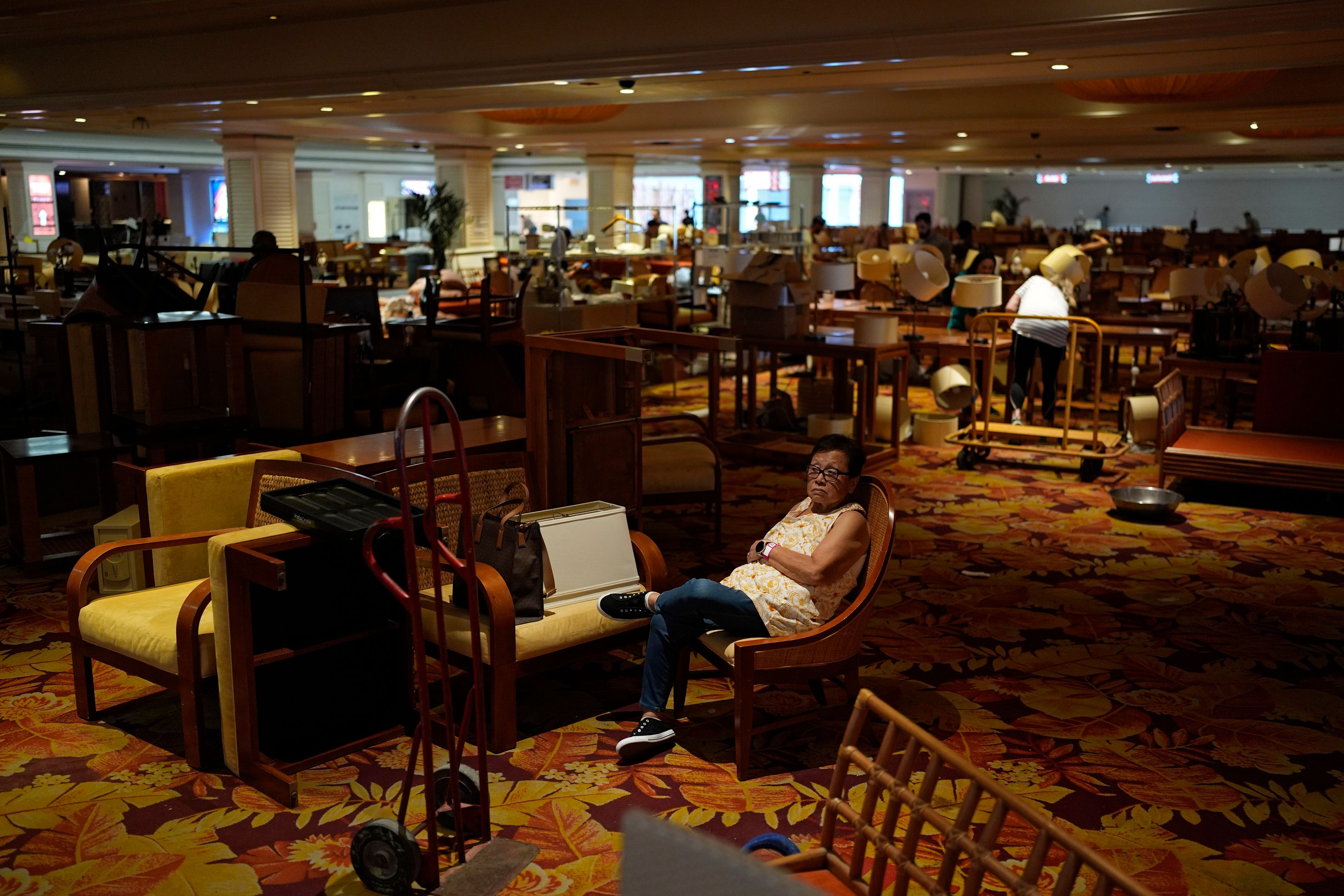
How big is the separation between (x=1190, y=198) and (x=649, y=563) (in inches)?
1315

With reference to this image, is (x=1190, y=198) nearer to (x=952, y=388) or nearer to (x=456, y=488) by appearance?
(x=952, y=388)

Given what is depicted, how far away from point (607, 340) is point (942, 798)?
2.28 meters

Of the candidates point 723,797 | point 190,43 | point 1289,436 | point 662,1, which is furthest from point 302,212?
point 723,797

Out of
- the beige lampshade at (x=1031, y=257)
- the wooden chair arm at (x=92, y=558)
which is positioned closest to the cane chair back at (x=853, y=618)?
the wooden chair arm at (x=92, y=558)

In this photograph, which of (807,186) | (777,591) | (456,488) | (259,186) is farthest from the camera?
(807,186)

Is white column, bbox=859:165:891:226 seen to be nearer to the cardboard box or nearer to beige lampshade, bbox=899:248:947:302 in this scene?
the cardboard box

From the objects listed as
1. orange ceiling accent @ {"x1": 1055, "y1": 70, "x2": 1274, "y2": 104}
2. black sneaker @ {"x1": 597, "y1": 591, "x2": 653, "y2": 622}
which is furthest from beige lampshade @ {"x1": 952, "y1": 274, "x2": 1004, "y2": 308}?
black sneaker @ {"x1": 597, "y1": 591, "x2": 653, "y2": 622}

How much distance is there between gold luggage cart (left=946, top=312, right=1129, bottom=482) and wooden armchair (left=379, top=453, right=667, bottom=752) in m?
4.38

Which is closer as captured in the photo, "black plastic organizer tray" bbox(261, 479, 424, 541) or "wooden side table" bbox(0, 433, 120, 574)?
"black plastic organizer tray" bbox(261, 479, 424, 541)

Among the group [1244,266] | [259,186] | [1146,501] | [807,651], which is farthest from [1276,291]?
[259,186]

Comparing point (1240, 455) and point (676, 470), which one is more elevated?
point (676, 470)

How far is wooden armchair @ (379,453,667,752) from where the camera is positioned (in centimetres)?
370

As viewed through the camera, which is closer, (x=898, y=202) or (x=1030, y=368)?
(x=1030, y=368)

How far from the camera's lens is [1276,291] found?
7594 millimetres
